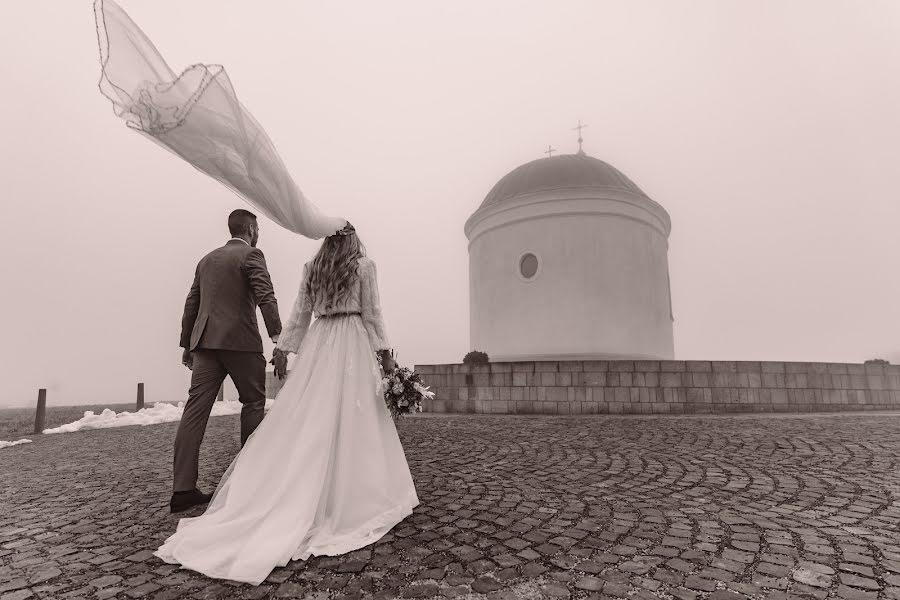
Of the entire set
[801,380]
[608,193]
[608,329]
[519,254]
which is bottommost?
[801,380]

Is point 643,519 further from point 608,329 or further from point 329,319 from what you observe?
point 608,329

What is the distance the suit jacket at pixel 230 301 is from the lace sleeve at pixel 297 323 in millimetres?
99

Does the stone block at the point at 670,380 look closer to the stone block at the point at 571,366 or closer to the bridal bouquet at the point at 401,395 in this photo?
the stone block at the point at 571,366

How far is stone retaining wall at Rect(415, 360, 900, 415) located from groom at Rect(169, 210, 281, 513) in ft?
29.8

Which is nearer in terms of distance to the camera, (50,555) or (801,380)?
(50,555)

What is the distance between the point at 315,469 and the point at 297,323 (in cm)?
126

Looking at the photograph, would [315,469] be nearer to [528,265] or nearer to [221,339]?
[221,339]

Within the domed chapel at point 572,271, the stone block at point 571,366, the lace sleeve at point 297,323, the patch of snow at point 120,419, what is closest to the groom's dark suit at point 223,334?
the lace sleeve at point 297,323

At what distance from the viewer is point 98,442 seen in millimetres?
8648

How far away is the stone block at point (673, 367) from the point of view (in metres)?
11.9

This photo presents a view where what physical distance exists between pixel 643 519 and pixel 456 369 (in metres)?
9.93

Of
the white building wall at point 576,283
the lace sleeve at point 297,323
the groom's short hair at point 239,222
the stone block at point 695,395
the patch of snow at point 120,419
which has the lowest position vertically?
the patch of snow at point 120,419

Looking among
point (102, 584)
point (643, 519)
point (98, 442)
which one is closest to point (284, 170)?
point (102, 584)

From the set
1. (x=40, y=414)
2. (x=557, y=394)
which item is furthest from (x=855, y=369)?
(x=40, y=414)
